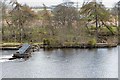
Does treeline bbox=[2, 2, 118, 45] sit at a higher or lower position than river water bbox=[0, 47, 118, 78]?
higher

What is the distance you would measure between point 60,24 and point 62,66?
5748 mm

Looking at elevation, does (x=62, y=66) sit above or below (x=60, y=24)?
below

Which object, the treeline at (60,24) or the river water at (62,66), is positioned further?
the treeline at (60,24)

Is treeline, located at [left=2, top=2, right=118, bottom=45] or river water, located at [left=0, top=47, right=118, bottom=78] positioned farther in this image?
treeline, located at [left=2, top=2, right=118, bottom=45]

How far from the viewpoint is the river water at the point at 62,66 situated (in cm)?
635

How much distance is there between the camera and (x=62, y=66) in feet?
24.2

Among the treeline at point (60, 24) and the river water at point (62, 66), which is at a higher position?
the treeline at point (60, 24)

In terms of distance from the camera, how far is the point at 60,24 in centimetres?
1298

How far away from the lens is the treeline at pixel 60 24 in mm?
12461

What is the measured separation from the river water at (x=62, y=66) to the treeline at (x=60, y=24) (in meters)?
2.98

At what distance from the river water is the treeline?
2.98 m

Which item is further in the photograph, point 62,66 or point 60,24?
point 60,24

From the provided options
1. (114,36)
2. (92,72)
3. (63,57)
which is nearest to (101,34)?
(114,36)

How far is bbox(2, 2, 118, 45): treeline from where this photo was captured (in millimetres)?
12461
